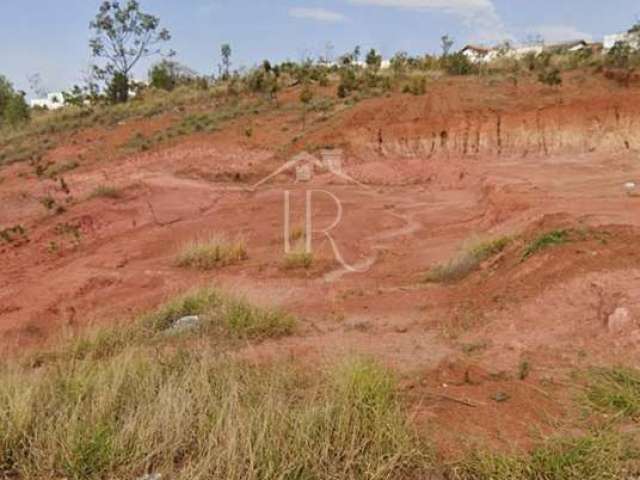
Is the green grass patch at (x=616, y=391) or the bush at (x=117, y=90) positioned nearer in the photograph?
the green grass patch at (x=616, y=391)

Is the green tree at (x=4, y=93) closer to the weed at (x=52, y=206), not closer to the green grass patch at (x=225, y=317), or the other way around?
the weed at (x=52, y=206)

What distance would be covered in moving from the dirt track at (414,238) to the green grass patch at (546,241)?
229 mm

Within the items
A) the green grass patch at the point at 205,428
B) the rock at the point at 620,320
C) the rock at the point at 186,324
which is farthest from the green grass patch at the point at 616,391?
the rock at the point at 186,324

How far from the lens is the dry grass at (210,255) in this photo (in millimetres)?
8797

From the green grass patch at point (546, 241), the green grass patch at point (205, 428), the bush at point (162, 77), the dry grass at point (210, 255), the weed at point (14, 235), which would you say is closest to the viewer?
the green grass patch at point (205, 428)

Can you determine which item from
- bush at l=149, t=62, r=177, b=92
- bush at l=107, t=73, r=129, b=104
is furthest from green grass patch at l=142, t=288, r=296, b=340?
bush at l=149, t=62, r=177, b=92

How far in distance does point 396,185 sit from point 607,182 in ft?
16.9

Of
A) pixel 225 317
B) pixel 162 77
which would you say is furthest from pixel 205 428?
pixel 162 77

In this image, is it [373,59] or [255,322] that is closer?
[255,322]

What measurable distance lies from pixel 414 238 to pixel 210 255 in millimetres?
3431

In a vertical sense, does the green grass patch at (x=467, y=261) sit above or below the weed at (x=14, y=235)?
above

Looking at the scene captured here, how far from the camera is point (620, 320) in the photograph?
4359 mm

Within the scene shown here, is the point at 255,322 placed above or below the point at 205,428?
below

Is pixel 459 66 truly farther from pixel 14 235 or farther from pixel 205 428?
pixel 205 428
